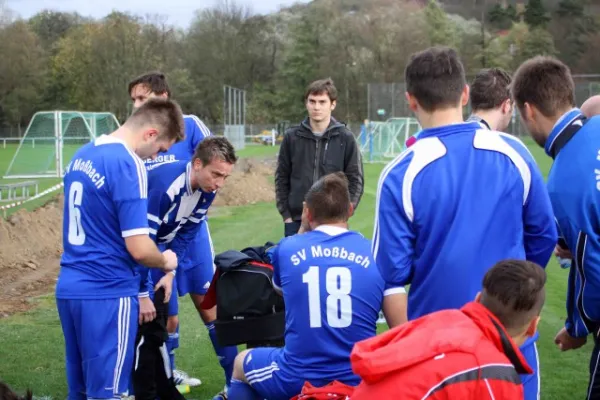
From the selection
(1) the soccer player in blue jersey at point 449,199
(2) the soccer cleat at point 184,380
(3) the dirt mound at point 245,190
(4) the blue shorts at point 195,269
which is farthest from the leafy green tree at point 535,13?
(1) the soccer player in blue jersey at point 449,199

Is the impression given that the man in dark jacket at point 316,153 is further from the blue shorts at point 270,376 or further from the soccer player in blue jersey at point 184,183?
the blue shorts at point 270,376

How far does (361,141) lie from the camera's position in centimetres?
4734

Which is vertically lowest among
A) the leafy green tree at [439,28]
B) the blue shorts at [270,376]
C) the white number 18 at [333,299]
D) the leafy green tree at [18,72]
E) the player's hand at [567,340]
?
the blue shorts at [270,376]

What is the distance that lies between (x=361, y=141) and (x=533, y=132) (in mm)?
43654

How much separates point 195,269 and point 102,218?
1.93 metres

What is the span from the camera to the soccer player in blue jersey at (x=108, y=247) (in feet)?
14.6

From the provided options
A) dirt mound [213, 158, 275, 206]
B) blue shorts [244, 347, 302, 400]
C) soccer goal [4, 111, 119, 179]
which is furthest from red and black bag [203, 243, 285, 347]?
soccer goal [4, 111, 119, 179]

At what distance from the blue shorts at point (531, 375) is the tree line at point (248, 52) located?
2520 inches

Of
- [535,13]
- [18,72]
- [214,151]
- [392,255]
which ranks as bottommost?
[392,255]

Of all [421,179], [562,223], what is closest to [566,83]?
[562,223]

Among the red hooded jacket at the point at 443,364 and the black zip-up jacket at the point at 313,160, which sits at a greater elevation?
the black zip-up jacket at the point at 313,160

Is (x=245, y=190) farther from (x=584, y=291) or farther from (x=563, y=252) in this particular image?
(x=584, y=291)

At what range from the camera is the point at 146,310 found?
530 cm

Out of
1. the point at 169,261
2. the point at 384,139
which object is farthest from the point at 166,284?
the point at 384,139
